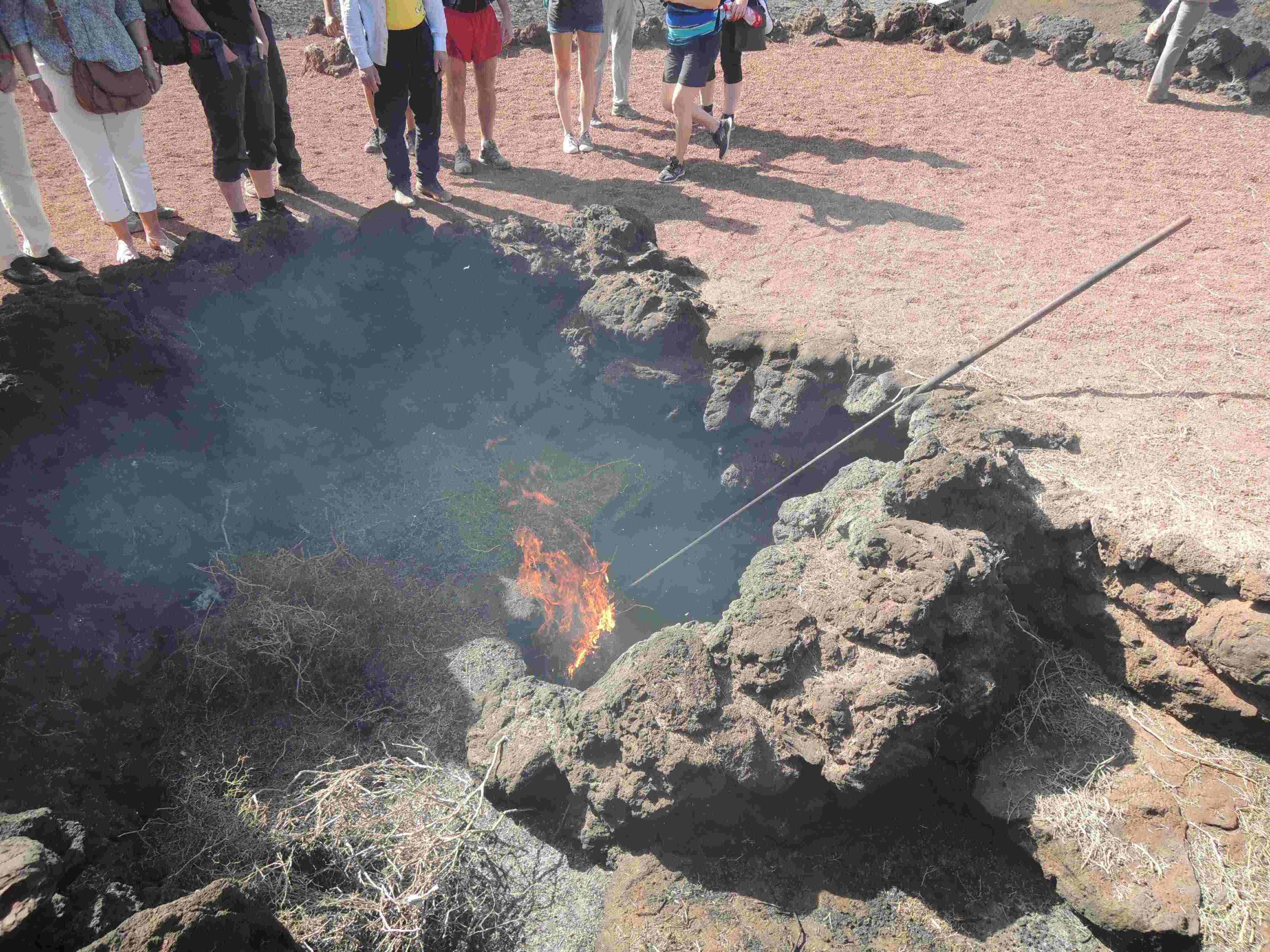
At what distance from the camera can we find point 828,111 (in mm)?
8742

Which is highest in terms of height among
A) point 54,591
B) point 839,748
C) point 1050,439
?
point 1050,439

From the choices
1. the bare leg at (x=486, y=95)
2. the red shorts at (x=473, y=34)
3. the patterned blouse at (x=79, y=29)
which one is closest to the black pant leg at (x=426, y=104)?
the red shorts at (x=473, y=34)

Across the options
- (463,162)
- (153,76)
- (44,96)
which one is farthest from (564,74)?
(44,96)

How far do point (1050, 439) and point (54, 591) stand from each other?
4751 millimetres

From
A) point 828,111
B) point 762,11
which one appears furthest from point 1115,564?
point 828,111

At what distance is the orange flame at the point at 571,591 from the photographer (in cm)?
461

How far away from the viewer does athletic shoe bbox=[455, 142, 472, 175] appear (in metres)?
7.12

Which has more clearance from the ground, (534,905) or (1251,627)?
(1251,627)

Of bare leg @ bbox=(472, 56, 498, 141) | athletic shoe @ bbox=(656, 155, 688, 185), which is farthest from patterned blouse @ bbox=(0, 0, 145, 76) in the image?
athletic shoe @ bbox=(656, 155, 688, 185)

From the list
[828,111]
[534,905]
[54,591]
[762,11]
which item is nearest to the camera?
[534,905]

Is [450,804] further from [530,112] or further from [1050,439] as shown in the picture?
[530,112]

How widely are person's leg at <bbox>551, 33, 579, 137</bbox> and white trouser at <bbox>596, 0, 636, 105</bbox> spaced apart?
51 cm

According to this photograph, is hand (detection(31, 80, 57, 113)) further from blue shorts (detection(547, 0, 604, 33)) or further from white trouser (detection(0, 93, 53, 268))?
blue shorts (detection(547, 0, 604, 33))

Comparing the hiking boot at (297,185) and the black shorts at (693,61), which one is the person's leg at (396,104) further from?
the black shorts at (693,61)
